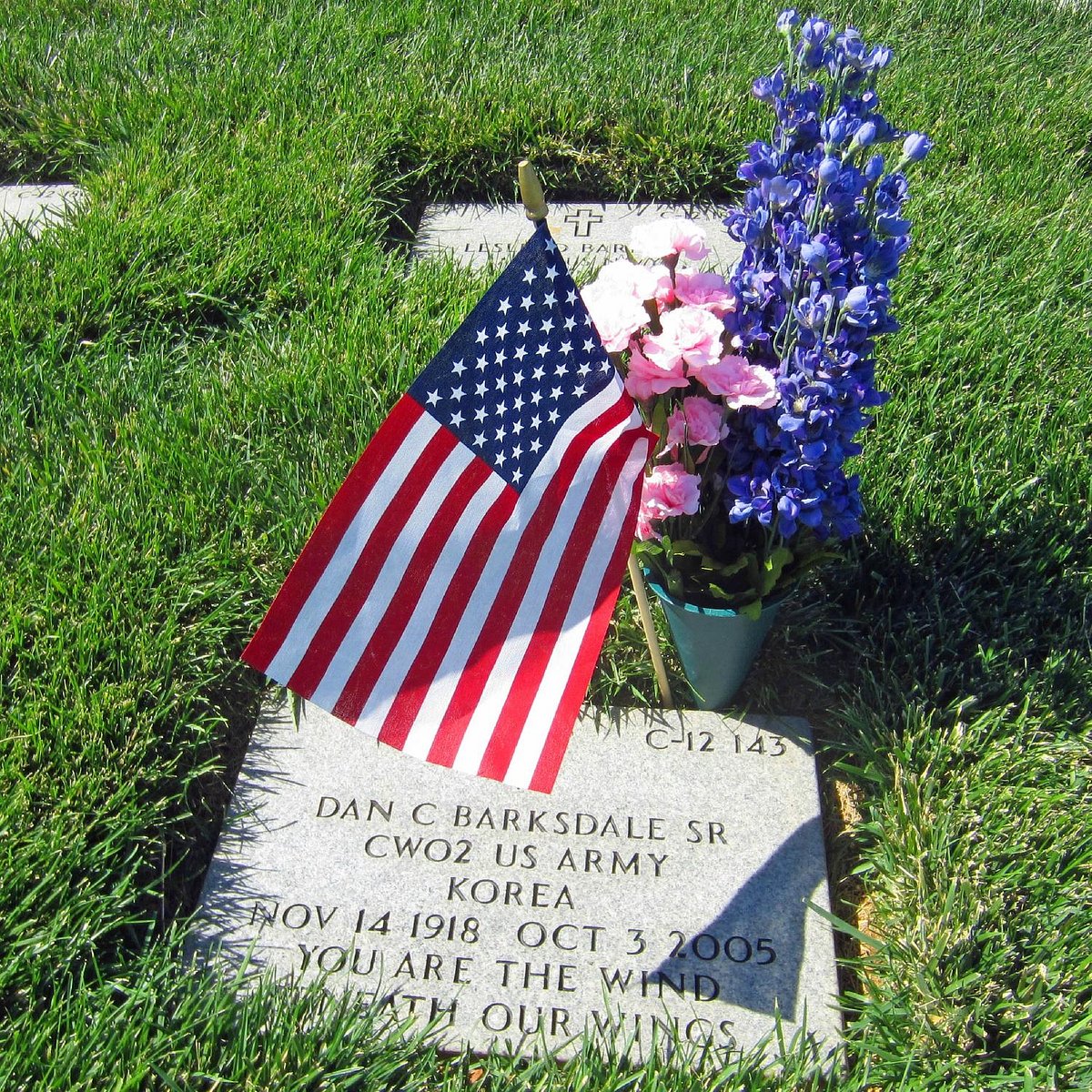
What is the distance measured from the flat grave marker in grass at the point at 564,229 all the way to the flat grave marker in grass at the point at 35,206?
1285 millimetres

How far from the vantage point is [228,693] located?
254cm

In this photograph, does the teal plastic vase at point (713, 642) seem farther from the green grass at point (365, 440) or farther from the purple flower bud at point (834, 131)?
the purple flower bud at point (834, 131)

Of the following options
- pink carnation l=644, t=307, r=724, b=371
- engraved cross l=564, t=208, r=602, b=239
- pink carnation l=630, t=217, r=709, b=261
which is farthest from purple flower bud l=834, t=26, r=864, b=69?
engraved cross l=564, t=208, r=602, b=239

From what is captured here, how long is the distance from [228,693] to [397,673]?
2.80 ft

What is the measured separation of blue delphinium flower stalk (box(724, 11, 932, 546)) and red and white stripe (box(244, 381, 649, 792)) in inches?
10.1

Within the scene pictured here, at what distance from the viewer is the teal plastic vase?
2.22 metres

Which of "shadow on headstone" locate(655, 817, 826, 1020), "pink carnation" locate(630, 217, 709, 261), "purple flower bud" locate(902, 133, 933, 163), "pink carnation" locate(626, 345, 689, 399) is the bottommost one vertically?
"shadow on headstone" locate(655, 817, 826, 1020)

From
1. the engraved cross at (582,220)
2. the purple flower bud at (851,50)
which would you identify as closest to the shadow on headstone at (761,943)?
the purple flower bud at (851,50)

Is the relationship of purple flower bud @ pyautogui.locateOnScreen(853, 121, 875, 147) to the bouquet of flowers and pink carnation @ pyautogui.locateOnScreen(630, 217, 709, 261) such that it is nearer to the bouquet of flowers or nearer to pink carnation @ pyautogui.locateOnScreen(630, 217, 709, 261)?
the bouquet of flowers

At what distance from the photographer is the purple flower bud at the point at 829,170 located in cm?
178

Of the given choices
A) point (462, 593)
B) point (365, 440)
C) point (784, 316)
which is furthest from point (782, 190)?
point (365, 440)

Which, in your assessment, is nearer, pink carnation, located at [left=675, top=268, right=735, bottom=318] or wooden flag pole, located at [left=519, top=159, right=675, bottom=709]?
wooden flag pole, located at [left=519, top=159, right=675, bottom=709]

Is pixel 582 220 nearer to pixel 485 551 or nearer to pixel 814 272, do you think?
pixel 814 272

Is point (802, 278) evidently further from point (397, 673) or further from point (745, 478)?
point (397, 673)
